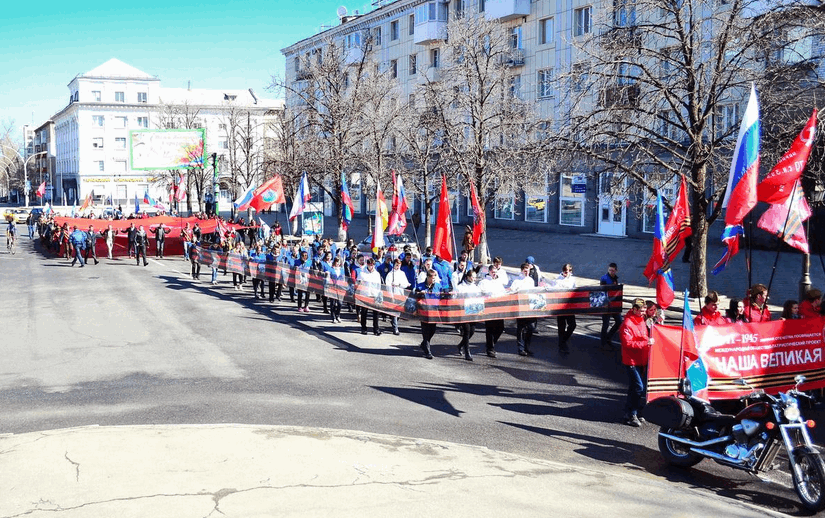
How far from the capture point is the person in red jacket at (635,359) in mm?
10406

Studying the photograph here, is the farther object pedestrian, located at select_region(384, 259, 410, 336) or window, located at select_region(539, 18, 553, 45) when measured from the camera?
window, located at select_region(539, 18, 553, 45)

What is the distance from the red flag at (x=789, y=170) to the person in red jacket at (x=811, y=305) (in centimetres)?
161

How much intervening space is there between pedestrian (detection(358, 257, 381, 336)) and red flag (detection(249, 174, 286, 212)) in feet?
42.7

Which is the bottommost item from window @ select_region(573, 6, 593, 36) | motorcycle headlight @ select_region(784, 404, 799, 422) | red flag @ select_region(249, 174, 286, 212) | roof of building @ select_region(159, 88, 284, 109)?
motorcycle headlight @ select_region(784, 404, 799, 422)

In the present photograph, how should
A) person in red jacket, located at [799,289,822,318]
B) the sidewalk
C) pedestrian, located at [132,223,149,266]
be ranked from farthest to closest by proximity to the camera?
pedestrian, located at [132,223,149,266], person in red jacket, located at [799,289,822,318], the sidewalk

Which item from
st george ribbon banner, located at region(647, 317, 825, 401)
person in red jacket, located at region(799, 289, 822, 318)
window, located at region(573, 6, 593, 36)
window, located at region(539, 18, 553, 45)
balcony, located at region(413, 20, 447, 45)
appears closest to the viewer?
st george ribbon banner, located at region(647, 317, 825, 401)

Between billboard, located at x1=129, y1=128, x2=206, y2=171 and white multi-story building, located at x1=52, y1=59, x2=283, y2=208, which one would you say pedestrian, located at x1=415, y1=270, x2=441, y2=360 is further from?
white multi-story building, located at x1=52, y1=59, x2=283, y2=208

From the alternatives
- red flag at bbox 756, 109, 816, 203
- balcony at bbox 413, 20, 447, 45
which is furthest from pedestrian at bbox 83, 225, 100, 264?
red flag at bbox 756, 109, 816, 203

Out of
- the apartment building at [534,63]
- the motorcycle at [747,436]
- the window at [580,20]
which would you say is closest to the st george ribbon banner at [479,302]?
the motorcycle at [747,436]

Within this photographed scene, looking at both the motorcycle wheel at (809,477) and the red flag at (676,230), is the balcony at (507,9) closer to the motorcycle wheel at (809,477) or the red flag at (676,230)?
the red flag at (676,230)

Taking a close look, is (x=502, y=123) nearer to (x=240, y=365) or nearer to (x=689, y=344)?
(x=240, y=365)

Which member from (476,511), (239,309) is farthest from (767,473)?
(239,309)

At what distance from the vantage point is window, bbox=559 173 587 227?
4531 cm

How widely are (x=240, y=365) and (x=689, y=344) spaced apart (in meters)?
7.71
